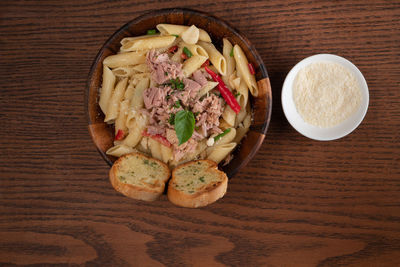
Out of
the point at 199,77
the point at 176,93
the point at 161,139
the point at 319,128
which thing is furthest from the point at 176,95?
the point at 319,128

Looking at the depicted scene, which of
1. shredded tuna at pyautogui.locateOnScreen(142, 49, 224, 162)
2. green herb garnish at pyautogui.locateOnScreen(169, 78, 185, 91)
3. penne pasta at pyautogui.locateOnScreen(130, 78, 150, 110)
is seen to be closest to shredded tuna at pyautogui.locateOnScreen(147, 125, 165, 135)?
shredded tuna at pyautogui.locateOnScreen(142, 49, 224, 162)

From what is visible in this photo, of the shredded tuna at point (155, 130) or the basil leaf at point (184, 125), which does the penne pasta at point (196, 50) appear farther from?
the shredded tuna at point (155, 130)

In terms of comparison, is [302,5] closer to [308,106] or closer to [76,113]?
[308,106]

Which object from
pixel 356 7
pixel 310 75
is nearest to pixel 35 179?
pixel 310 75

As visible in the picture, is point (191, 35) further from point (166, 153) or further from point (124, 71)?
point (166, 153)

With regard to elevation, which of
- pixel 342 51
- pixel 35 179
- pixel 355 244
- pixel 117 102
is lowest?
pixel 355 244

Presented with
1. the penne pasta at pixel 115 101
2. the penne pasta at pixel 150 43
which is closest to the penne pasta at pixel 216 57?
the penne pasta at pixel 150 43
